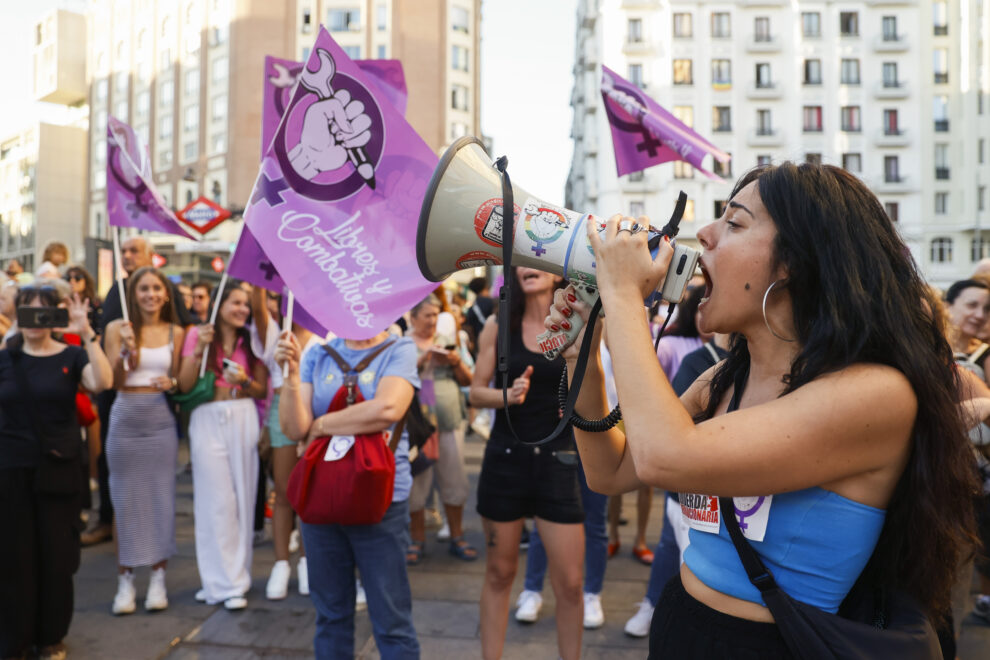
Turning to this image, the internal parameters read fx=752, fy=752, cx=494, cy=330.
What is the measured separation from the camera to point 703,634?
1.46 meters

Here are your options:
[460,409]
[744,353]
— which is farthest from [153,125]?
[744,353]

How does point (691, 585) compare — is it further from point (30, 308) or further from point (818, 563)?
point (30, 308)

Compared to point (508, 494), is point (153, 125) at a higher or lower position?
higher

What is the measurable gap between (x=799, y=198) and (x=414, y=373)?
2.19 metres

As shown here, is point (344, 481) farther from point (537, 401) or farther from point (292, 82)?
point (292, 82)

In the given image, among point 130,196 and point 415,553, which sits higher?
point 130,196

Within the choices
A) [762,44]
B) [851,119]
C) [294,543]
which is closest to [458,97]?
[762,44]

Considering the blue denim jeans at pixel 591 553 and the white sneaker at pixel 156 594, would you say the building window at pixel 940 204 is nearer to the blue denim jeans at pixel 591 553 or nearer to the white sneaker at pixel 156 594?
the blue denim jeans at pixel 591 553

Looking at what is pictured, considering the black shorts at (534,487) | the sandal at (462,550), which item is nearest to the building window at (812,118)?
the sandal at (462,550)

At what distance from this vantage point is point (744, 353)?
1742 millimetres

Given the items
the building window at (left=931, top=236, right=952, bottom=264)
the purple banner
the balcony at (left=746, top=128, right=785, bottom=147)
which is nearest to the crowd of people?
the purple banner

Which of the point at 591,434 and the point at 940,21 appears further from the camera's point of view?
→ the point at 940,21

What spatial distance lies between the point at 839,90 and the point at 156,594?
146ft

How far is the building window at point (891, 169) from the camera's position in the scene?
40562mm
